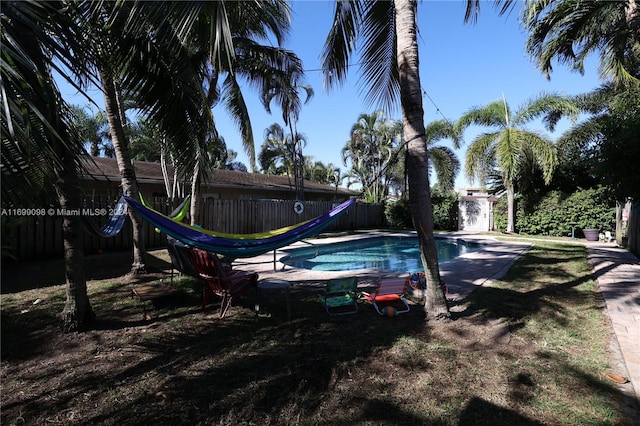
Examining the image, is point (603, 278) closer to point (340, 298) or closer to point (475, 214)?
point (340, 298)

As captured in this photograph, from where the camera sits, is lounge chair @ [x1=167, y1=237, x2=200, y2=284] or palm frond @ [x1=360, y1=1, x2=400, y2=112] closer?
lounge chair @ [x1=167, y1=237, x2=200, y2=284]

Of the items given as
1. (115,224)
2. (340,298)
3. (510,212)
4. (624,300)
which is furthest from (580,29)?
(510,212)

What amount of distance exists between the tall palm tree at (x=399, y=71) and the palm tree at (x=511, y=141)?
14.1m

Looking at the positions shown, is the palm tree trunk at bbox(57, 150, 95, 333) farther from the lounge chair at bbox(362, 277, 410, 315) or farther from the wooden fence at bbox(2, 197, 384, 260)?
the lounge chair at bbox(362, 277, 410, 315)

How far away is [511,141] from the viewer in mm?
A: 17469

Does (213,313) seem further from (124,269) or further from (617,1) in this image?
(617,1)

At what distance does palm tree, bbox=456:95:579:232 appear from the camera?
17.2 m

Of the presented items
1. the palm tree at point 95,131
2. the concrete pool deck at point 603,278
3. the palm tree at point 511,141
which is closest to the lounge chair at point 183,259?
the concrete pool deck at point 603,278

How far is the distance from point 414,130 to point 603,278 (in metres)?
6.43

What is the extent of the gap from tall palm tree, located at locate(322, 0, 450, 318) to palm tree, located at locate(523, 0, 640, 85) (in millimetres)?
3413

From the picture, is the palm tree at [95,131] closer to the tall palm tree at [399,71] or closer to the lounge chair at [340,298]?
the tall palm tree at [399,71]

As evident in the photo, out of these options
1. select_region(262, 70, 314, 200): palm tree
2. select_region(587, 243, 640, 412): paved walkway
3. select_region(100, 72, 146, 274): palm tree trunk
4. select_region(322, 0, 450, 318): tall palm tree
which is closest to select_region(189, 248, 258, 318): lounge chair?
select_region(100, 72, 146, 274): palm tree trunk

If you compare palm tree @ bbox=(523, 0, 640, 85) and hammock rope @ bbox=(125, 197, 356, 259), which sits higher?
palm tree @ bbox=(523, 0, 640, 85)

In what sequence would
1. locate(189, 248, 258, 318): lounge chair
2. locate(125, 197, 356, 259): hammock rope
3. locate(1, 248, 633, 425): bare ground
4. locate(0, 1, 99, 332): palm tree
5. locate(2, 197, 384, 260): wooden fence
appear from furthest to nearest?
1. locate(2, 197, 384, 260): wooden fence
2. locate(189, 248, 258, 318): lounge chair
3. locate(125, 197, 356, 259): hammock rope
4. locate(1, 248, 633, 425): bare ground
5. locate(0, 1, 99, 332): palm tree
